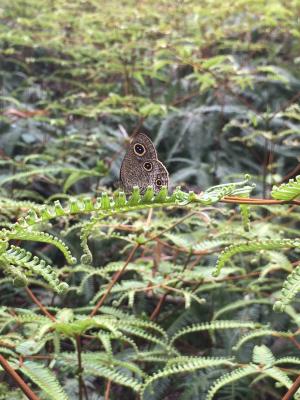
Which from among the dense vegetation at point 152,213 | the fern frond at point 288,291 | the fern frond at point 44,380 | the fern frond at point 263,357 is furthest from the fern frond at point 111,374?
the fern frond at point 288,291

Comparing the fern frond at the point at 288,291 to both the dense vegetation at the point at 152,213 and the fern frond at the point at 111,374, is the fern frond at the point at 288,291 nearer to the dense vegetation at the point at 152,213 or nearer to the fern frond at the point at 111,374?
the dense vegetation at the point at 152,213

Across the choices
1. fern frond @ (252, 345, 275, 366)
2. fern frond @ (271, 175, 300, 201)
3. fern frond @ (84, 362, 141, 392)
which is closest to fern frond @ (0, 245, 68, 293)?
fern frond @ (271, 175, 300, 201)

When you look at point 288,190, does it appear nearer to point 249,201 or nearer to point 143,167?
point 249,201

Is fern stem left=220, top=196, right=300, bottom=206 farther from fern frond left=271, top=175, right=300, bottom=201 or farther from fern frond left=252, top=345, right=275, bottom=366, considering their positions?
fern frond left=252, top=345, right=275, bottom=366

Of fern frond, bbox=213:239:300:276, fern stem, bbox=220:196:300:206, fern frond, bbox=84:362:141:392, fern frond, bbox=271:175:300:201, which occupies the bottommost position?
fern frond, bbox=84:362:141:392

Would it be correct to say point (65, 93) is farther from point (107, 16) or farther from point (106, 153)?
point (106, 153)

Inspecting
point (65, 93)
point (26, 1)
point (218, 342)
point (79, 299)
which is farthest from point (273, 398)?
point (26, 1)
